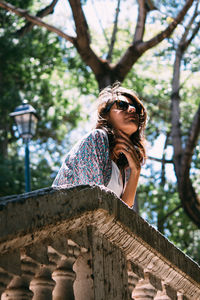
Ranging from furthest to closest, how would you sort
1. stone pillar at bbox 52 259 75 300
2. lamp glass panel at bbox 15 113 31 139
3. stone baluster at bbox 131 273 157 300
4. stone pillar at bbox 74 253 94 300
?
lamp glass panel at bbox 15 113 31 139
stone baluster at bbox 131 273 157 300
stone pillar at bbox 74 253 94 300
stone pillar at bbox 52 259 75 300

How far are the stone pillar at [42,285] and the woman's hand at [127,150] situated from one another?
1759mm

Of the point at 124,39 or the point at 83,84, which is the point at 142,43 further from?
the point at 124,39

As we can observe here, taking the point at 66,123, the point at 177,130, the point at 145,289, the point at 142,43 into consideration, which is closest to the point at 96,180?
the point at 145,289

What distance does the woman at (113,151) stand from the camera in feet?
10.5

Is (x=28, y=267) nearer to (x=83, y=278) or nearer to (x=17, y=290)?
(x=17, y=290)

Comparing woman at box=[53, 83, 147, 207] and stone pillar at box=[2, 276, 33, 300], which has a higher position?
woman at box=[53, 83, 147, 207]

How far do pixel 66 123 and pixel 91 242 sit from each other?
20.4 metres

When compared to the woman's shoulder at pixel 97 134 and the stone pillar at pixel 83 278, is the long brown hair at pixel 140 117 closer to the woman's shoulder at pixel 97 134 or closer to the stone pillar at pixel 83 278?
the woman's shoulder at pixel 97 134

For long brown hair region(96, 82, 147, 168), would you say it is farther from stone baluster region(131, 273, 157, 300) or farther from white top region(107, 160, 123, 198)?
stone baluster region(131, 273, 157, 300)

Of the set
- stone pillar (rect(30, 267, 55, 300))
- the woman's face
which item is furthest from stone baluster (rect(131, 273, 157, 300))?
the woman's face

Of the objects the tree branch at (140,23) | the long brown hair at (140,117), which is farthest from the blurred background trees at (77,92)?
the long brown hair at (140,117)

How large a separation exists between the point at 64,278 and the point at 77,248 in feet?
0.45

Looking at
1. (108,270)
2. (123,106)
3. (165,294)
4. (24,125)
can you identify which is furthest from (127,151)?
(24,125)

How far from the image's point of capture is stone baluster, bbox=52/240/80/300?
6.59 ft
